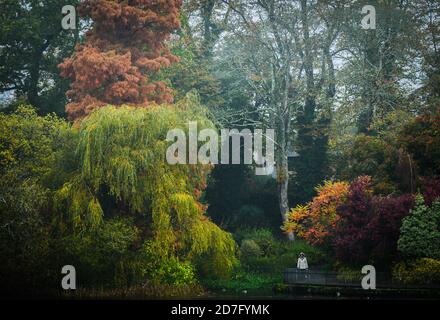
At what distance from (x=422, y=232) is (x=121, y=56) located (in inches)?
575

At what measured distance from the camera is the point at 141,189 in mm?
23953

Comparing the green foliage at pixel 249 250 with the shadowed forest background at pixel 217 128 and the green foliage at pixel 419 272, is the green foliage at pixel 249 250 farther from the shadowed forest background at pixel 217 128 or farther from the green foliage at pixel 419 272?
the green foliage at pixel 419 272

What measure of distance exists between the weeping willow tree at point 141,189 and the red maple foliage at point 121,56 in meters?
4.29

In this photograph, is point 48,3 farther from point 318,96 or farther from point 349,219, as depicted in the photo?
point 349,219

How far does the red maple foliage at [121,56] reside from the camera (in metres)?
28.6

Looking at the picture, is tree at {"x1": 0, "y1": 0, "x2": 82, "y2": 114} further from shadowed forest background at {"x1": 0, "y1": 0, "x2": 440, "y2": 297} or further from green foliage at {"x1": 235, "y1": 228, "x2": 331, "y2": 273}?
green foliage at {"x1": 235, "y1": 228, "x2": 331, "y2": 273}

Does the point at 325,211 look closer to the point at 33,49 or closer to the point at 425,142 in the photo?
the point at 425,142

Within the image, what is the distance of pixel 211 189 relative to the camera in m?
34.0

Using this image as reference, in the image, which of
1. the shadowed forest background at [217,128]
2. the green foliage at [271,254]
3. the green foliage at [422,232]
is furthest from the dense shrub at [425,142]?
the green foliage at [271,254]

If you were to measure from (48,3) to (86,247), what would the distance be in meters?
16.7

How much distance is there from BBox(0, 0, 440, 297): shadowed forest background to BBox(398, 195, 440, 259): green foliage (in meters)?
0.07

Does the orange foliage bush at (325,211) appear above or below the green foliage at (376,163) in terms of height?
below

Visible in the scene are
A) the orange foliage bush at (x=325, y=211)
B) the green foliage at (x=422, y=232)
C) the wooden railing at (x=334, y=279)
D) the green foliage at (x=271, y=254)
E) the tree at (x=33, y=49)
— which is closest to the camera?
the green foliage at (x=422, y=232)

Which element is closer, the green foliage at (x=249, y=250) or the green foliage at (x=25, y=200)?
the green foliage at (x=25, y=200)
